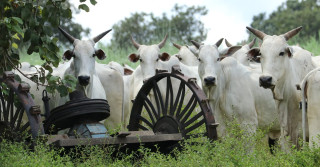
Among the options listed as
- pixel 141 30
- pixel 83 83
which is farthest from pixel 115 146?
pixel 141 30

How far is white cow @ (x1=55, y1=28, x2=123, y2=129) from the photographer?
29.8 ft

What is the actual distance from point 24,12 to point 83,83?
4.89 ft

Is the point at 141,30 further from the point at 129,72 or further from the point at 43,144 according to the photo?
the point at 43,144

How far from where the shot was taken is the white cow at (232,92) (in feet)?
31.4

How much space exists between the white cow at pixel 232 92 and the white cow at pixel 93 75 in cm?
131

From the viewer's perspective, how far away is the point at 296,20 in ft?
119

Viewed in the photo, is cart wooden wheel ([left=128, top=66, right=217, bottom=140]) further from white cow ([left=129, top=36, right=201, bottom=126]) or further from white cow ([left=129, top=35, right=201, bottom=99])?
white cow ([left=129, top=35, right=201, bottom=99])

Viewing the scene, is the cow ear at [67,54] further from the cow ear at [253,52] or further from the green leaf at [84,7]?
the cow ear at [253,52]

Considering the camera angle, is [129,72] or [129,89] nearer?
[129,89]

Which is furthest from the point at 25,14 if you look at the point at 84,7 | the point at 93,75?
the point at 93,75

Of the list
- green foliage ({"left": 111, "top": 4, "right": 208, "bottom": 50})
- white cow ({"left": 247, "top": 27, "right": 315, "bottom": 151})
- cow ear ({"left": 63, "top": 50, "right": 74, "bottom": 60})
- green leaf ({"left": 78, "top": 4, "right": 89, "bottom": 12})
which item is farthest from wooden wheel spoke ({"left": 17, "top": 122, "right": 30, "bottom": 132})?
green foliage ({"left": 111, "top": 4, "right": 208, "bottom": 50})

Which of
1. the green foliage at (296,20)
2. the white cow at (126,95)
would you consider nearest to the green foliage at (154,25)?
the green foliage at (296,20)

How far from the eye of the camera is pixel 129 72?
12.8 metres

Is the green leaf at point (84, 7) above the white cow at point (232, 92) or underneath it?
above
